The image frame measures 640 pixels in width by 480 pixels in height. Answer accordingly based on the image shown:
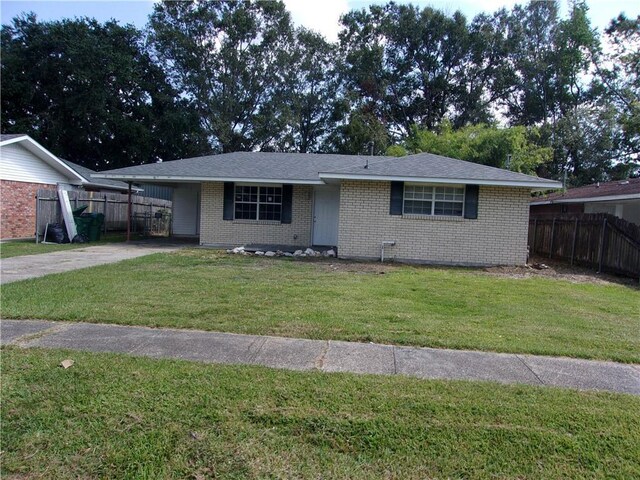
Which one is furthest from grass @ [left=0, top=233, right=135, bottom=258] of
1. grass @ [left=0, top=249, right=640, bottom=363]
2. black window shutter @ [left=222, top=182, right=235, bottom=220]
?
black window shutter @ [left=222, top=182, right=235, bottom=220]

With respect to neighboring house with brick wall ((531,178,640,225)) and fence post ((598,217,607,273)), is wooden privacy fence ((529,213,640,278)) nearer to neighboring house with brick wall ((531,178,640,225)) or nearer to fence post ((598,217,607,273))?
fence post ((598,217,607,273))

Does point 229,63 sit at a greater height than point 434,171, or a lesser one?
greater

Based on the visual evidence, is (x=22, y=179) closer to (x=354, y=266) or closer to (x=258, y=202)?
(x=258, y=202)

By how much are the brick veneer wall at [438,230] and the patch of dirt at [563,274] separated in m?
0.65

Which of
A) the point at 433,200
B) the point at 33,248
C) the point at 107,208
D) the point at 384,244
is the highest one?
the point at 433,200

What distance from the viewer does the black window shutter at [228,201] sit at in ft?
52.2

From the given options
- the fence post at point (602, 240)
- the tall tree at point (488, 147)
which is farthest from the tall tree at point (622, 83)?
the fence post at point (602, 240)

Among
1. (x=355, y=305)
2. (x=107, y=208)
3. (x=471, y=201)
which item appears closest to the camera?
(x=355, y=305)

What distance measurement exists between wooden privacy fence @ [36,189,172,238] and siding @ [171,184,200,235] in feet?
11.8

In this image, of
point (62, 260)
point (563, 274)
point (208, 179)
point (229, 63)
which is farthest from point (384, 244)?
point (229, 63)

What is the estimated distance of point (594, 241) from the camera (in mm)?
13078

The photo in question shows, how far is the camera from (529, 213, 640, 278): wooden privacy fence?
37.9 feet

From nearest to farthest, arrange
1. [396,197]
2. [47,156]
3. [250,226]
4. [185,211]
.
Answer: [396,197] → [250,226] → [47,156] → [185,211]

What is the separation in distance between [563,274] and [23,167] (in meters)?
20.1
